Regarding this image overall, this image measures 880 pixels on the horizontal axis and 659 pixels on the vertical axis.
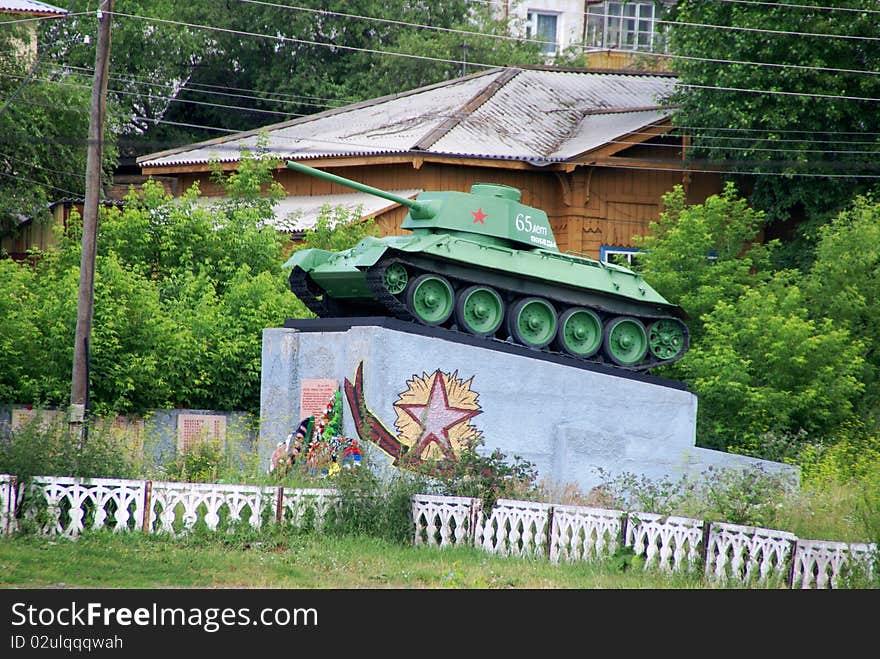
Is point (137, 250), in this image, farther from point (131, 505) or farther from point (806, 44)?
point (806, 44)

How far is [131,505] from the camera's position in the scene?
516 inches

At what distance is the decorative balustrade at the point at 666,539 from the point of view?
11.8 m

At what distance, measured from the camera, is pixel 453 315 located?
57.3ft

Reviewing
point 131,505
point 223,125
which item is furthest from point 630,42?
point 131,505

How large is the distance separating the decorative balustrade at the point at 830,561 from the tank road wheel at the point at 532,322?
→ 7.06 metres

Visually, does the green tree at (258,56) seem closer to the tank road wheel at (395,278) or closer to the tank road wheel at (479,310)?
the tank road wheel at (479,310)

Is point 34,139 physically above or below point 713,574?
above

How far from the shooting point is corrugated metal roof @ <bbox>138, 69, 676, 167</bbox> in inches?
1088

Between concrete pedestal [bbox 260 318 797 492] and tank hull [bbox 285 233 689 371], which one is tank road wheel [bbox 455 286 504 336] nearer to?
tank hull [bbox 285 233 689 371]

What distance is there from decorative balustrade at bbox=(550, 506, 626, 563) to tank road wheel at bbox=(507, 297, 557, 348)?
5.44 metres

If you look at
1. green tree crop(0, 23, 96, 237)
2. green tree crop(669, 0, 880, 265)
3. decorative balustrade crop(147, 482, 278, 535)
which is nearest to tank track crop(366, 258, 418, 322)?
decorative balustrade crop(147, 482, 278, 535)

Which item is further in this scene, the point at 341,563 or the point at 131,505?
the point at 131,505

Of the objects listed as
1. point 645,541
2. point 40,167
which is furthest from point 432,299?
point 40,167

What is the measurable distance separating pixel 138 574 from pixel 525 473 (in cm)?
549
